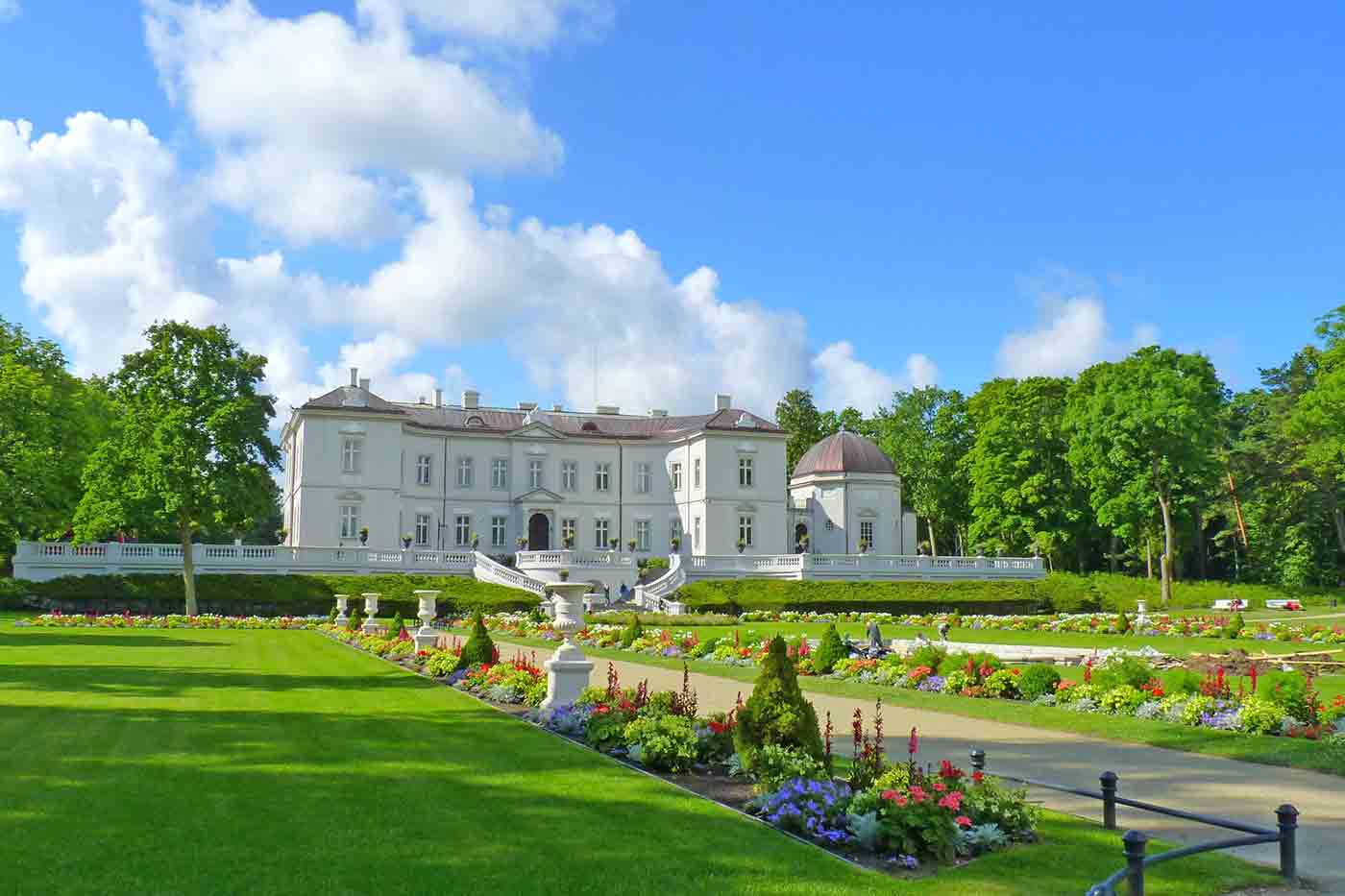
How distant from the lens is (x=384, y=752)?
37.5ft

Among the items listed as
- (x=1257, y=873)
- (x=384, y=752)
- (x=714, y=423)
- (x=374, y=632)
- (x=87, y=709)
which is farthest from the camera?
(x=714, y=423)

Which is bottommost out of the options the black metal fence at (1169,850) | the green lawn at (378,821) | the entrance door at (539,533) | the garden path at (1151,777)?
the garden path at (1151,777)

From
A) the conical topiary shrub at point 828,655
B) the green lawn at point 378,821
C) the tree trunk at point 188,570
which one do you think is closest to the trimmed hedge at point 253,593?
the tree trunk at point 188,570

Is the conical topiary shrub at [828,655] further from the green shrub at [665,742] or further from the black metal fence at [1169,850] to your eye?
the black metal fence at [1169,850]

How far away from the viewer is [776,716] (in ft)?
33.3

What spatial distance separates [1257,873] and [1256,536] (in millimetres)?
59256

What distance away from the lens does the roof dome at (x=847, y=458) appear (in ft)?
203

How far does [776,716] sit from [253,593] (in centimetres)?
3522

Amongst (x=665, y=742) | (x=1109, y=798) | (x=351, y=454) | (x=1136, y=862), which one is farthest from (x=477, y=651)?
(x=351, y=454)

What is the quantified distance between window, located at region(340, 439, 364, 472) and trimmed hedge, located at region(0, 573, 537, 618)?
1074cm

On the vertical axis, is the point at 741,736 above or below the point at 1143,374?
below

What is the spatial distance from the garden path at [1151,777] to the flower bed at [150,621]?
23.6m

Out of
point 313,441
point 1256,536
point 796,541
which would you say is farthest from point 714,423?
point 1256,536

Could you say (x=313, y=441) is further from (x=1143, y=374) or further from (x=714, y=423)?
(x=1143, y=374)
